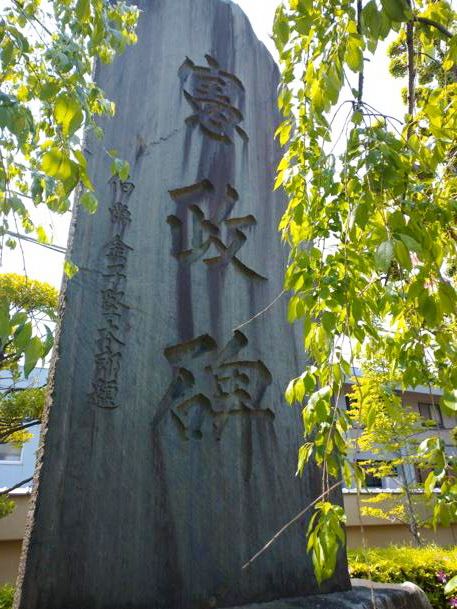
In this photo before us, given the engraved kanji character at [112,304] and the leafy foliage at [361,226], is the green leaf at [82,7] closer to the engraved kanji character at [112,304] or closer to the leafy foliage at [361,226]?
the leafy foliage at [361,226]

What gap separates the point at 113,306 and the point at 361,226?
4.88 ft

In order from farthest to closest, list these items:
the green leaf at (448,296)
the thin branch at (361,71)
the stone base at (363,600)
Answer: the stone base at (363,600), the thin branch at (361,71), the green leaf at (448,296)

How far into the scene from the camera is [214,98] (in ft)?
11.1

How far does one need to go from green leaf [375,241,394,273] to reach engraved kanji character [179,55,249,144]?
7.56ft

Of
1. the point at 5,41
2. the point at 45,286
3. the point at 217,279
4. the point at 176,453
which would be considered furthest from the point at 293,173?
the point at 45,286

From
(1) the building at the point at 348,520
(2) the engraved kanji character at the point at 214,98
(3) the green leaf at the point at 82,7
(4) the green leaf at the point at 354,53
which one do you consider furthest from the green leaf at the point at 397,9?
(1) the building at the point at 348,520

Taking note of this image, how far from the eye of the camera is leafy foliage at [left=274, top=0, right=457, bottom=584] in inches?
55.5

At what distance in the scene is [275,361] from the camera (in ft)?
9.53

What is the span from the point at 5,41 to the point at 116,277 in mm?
1144

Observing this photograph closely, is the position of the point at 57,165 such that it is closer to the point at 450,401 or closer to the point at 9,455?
the point at 450,401

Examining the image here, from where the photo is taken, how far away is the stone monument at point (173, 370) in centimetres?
210

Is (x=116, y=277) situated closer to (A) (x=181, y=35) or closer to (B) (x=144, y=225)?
(B) (x=144, y=225)

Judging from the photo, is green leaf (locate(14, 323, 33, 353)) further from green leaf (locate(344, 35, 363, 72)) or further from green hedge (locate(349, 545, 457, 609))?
green hedge (locate(349, 545, 457, 609))

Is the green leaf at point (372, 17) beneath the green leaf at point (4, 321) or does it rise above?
above
